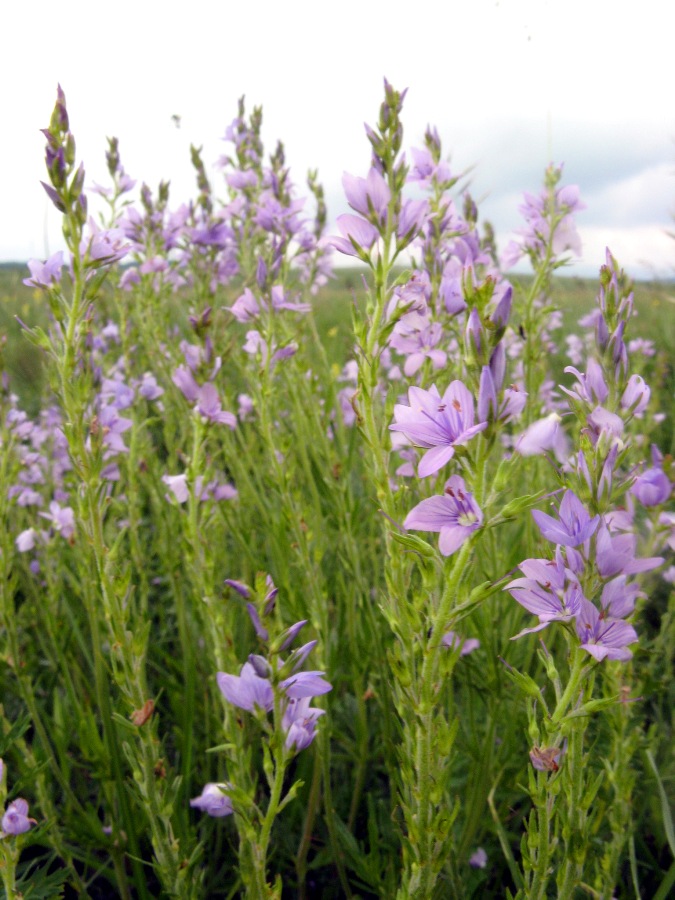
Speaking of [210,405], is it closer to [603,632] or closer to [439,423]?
[439,423]

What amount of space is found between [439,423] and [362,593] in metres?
1.44

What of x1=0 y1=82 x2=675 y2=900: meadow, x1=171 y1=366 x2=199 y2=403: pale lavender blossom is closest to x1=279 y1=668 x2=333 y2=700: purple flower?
x1=0 y1=82 x2=675 y2=900: meadow

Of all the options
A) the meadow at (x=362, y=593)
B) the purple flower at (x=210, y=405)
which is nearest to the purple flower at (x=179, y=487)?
the meadow at (x=362, y=593)

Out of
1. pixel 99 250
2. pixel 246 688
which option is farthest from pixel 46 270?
pixel 246 688

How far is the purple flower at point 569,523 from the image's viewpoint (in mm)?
1095

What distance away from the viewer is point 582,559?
115 cm

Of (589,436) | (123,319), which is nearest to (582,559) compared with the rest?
(589,436)

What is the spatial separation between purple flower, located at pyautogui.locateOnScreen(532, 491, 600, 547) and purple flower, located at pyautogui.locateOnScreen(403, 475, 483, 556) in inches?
4.2

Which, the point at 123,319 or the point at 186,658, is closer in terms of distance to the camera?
the point at 186,658

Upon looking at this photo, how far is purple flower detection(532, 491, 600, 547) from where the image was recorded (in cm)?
109

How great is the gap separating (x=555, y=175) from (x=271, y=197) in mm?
1362

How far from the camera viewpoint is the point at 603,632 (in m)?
1.17

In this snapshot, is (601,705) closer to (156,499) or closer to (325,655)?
(325,655)

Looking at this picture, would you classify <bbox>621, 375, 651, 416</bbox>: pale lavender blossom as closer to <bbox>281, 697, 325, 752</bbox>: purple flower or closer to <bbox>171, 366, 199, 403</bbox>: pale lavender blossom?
<bbox>281, 697, 325, 752</bbox>: purple flower
